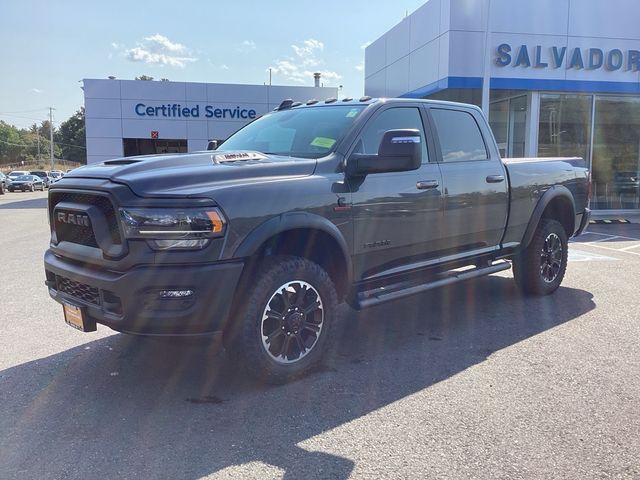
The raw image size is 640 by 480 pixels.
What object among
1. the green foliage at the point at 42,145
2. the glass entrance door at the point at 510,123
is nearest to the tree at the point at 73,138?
the green foliage at the point at 42,145

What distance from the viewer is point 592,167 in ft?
58.3

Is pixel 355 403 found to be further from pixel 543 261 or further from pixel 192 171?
pixel 543 261

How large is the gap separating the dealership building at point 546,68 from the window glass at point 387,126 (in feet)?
35.1

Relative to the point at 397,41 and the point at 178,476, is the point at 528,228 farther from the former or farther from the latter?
the point at 397,41

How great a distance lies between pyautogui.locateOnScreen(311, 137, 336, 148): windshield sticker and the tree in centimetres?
10263

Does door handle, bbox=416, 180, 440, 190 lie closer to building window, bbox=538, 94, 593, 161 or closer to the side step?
the side step

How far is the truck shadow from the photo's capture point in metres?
3.00

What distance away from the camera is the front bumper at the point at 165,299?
11.0 feet

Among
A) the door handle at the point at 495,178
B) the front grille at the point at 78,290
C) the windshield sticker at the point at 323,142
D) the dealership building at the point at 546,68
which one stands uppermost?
the dealership building at the point at 546,68

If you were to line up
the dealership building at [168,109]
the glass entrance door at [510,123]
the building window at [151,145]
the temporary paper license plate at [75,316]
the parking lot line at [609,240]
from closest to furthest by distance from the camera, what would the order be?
the temporary paper license plate at [75,316] < the parking lot line at [609,240] < the glass entrance door at [510,123] < the dealership building at [168,109] < the building window at [151,145]

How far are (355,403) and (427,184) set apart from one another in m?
2.04

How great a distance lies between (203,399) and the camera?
3.77 metres

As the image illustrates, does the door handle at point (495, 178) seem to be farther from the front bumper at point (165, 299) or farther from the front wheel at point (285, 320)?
the front bumper at point (165, 299)

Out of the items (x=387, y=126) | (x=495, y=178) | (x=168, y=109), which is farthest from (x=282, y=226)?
(x=168, y=109)
